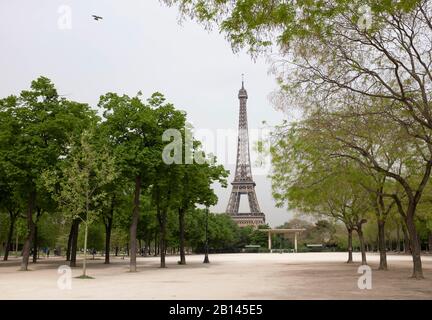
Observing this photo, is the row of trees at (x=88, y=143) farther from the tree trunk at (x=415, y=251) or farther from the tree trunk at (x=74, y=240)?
the tree trunk at (x=415, y=251)

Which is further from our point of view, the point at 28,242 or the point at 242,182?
the point at 242,182

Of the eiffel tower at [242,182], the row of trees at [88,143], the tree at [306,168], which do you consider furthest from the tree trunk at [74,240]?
the eiffel tower at [242,182]

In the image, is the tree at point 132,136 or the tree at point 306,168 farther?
the tree at point 132,136

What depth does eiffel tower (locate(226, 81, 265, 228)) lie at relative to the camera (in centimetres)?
12675

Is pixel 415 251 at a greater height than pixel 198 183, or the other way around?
pixel 198 183

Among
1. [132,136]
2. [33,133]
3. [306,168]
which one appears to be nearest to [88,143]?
[132,136]

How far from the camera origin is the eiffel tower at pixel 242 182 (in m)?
127

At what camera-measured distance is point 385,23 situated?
52.3ft

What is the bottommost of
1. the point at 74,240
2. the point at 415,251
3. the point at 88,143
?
the point at 415,251

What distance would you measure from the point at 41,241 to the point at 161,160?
140 ft

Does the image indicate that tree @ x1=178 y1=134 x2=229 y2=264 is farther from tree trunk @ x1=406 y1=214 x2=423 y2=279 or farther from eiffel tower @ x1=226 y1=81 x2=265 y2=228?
eiffel tower @ x1=226 y1=81 x2=265 y2=228

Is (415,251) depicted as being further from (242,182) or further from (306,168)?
(242,182)

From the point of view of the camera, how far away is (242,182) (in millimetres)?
127250
